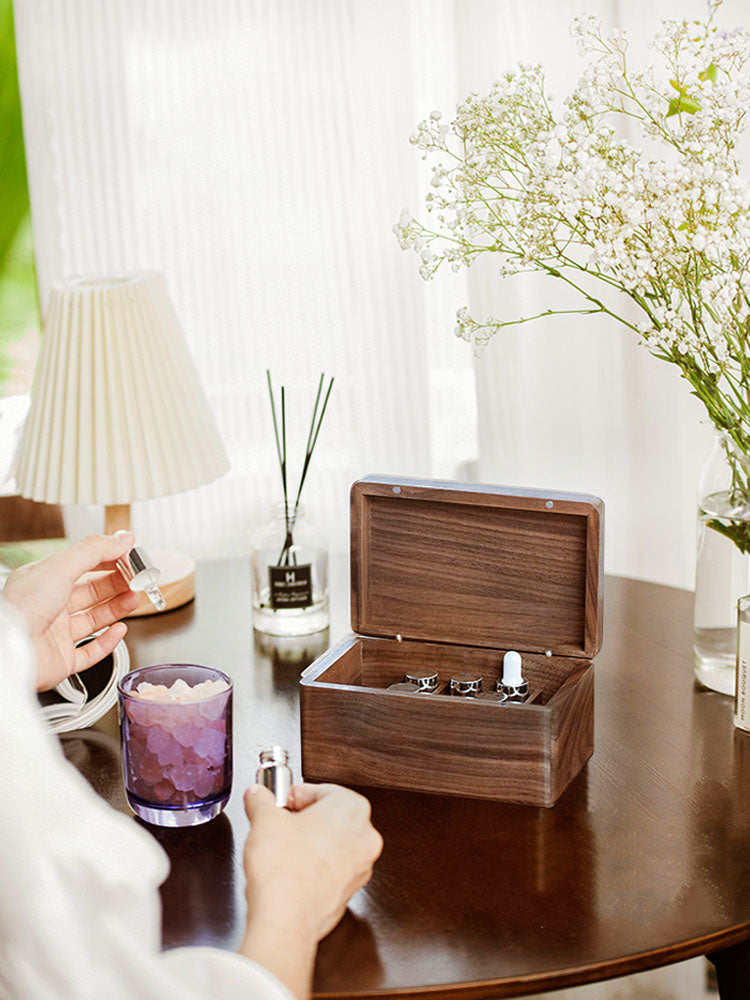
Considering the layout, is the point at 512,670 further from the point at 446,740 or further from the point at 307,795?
the point at 307,795

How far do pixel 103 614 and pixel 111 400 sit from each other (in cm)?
47

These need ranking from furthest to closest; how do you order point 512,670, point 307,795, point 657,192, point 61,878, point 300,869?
point 512,670 < point 657,192 < point 307,795 < point 300,869 < point 61,878

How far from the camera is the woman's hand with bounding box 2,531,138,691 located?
1.10m

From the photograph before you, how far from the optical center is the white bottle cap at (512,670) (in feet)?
4.14

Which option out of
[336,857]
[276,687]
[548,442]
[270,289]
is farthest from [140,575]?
[548,442]

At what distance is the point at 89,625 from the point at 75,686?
15cm

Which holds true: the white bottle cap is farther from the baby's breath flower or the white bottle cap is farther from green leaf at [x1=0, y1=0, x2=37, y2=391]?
green leaf at [x1=0, y1=0, x2=37, y2=391]

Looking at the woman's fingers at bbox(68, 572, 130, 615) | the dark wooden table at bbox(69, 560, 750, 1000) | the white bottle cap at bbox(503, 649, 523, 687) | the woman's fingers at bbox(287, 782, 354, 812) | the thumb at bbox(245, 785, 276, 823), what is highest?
the woman's fingers at bbox(68, 572, 130, 615)

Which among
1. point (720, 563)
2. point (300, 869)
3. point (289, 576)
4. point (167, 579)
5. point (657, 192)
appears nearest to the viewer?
point (300, 869)

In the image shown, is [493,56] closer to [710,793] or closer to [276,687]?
[276,687]

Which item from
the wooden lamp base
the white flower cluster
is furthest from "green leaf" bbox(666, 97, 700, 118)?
the wooden lamp base

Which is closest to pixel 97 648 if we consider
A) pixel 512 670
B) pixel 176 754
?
pixel 176 754

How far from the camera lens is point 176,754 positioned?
1121 millimetres

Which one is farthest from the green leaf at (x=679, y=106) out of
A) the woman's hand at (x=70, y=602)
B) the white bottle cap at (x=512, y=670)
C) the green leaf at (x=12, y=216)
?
the green leaf at (x=12, y=216)
